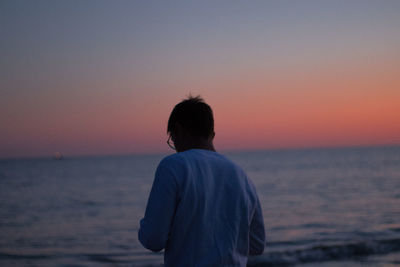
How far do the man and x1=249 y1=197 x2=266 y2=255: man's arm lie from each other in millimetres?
109

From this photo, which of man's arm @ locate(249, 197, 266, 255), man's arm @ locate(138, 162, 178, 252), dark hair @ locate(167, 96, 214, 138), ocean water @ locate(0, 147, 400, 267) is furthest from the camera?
ocean water @ locate(0, 147, 400, 267)

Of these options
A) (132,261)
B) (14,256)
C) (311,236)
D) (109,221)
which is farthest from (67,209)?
(311,236)

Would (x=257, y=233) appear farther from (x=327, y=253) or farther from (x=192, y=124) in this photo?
(x=327, y=253)

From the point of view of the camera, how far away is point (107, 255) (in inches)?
379

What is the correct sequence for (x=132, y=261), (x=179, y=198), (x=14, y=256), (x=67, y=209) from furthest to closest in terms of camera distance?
(x=67, y=209) < (x=14, y=256) < (x=132, y=261) < (x=179, y=198)

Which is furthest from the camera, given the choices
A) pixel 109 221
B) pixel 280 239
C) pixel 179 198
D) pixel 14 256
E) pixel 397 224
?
pixel 109 221

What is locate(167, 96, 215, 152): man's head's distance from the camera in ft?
5.67

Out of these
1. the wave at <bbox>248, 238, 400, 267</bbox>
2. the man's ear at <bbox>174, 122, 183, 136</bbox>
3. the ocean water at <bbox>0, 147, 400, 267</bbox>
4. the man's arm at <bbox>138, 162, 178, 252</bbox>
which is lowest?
the ocean water at <bbox>0, 147, 400, 267</bbox>

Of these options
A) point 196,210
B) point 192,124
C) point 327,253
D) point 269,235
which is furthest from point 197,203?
point 269,235

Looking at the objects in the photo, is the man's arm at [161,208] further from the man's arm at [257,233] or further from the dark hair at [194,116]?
the man's arm at [257,233]

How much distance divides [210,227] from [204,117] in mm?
490

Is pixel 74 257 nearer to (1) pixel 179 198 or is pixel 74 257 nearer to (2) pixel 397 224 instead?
(1) pixel 179 198

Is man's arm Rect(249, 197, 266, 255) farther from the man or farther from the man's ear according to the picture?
the man's ear

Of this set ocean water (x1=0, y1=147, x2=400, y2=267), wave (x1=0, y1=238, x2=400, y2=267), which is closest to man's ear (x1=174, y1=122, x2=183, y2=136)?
wave (x1=0, y1=238, x2=400, y2=267)
